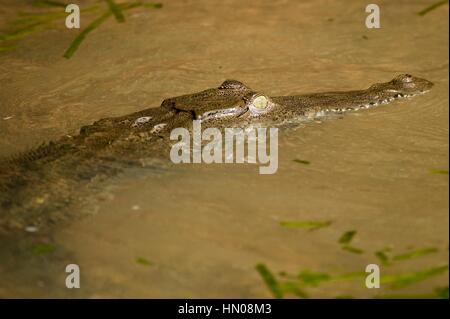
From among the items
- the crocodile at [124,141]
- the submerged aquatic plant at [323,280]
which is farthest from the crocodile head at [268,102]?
the submerged aquatic plant at [323,280]

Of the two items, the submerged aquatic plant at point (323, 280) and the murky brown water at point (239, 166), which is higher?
the murky brown water at point (239, 166)

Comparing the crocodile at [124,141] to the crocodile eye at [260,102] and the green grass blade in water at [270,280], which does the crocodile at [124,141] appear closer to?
the crocodile eye at [260,102]

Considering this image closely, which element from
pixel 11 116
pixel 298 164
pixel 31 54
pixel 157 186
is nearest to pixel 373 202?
pixel 298 164

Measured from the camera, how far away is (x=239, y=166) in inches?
191

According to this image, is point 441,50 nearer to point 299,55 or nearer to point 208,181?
point 299,55

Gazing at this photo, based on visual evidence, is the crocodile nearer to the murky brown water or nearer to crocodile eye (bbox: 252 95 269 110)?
crocodile eye (bbox: 252 95 269 110)

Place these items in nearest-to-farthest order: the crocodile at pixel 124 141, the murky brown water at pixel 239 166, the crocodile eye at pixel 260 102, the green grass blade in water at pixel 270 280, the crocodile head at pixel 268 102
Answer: the green grass blade in water at pixel 270 280 < the murky brown water at pixel 239 166 < the crocodile at pixel 124 141 < the crocodile head at pixel 268 102 < the crocodile eye at pixel 260 102

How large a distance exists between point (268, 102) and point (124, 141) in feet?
4.11

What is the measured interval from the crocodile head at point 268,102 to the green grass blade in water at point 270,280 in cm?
179

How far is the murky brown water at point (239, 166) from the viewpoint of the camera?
3740 millimetres

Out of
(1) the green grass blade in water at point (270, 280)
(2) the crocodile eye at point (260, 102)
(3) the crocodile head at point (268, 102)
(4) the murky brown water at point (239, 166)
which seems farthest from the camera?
(2) the crocodile eye at point (260, 102)

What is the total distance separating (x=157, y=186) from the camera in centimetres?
461

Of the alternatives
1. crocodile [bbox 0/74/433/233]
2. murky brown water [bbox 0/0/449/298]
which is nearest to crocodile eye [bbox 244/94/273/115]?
crocodile [bbox 0/74/433/233]

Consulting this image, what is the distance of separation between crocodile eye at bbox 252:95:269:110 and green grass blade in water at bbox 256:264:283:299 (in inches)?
75.9
